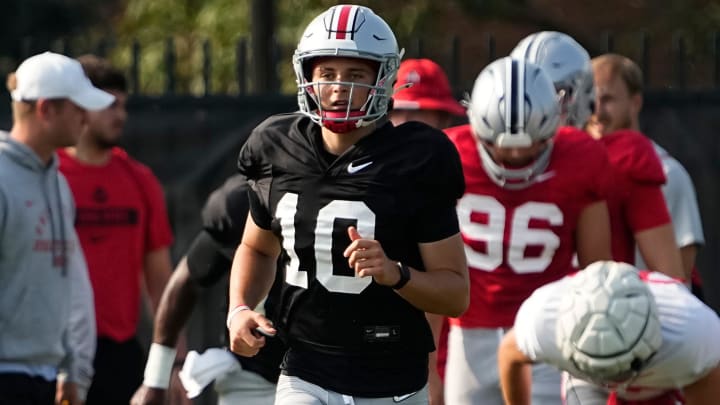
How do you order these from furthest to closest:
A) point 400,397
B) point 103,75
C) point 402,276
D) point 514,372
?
point 103,75 < point 514,372 < point 400,397 < point 402,276

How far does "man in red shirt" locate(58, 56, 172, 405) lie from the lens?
24.4 feet

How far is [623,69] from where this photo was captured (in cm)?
705

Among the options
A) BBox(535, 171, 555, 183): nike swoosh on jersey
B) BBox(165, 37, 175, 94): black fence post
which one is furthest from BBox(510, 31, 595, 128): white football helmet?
BBox(165, 37, 175, 94): black fence post

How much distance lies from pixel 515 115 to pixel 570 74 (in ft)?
2.38

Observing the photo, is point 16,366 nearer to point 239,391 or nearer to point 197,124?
point 239,391

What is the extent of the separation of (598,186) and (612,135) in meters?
0.55

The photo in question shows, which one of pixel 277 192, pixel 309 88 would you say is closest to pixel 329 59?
pixel 309 88

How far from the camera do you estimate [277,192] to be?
4648mm

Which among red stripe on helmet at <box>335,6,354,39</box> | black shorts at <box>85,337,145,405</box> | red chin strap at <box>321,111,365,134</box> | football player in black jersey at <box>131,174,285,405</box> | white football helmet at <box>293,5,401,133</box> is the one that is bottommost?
black shorts at <box>85,337,145,405</box>

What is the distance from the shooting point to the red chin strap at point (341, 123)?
453cm

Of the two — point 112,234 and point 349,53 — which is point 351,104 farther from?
point 112,234

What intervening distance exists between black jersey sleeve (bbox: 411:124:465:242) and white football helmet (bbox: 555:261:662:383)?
1.41ft

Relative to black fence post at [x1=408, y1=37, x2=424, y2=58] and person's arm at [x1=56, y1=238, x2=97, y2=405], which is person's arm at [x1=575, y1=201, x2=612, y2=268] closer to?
person's arm at [x1=56, y1=238, x2=97, y2=405]

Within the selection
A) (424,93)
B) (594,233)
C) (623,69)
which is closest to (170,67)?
(424,93)
